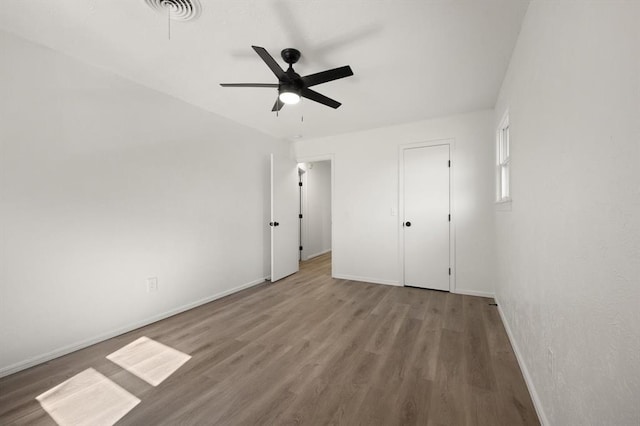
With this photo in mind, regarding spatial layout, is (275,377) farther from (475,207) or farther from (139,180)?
(475,207)

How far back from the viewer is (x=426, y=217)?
378 cm

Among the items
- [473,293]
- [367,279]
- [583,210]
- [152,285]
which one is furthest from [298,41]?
[473,293]

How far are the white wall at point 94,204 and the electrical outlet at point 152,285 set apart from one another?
2.0 inches

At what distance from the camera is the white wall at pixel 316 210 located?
6305mm

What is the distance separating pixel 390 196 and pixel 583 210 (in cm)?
307

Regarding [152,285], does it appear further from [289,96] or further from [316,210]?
[316,210]

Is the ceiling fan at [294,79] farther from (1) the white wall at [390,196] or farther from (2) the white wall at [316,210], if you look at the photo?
(2) the white wall at [316,210]

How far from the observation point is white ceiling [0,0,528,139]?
1680 mm

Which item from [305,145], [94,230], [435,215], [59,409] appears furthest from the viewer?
[305,145]

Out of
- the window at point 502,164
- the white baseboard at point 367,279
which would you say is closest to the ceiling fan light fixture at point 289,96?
the window at point 502,164

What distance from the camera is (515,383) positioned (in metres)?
1.73

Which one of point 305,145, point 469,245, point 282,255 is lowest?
point 282,255

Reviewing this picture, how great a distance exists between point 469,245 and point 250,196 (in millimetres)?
3251

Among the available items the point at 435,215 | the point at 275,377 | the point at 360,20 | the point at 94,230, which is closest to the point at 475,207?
the point at 435,215
